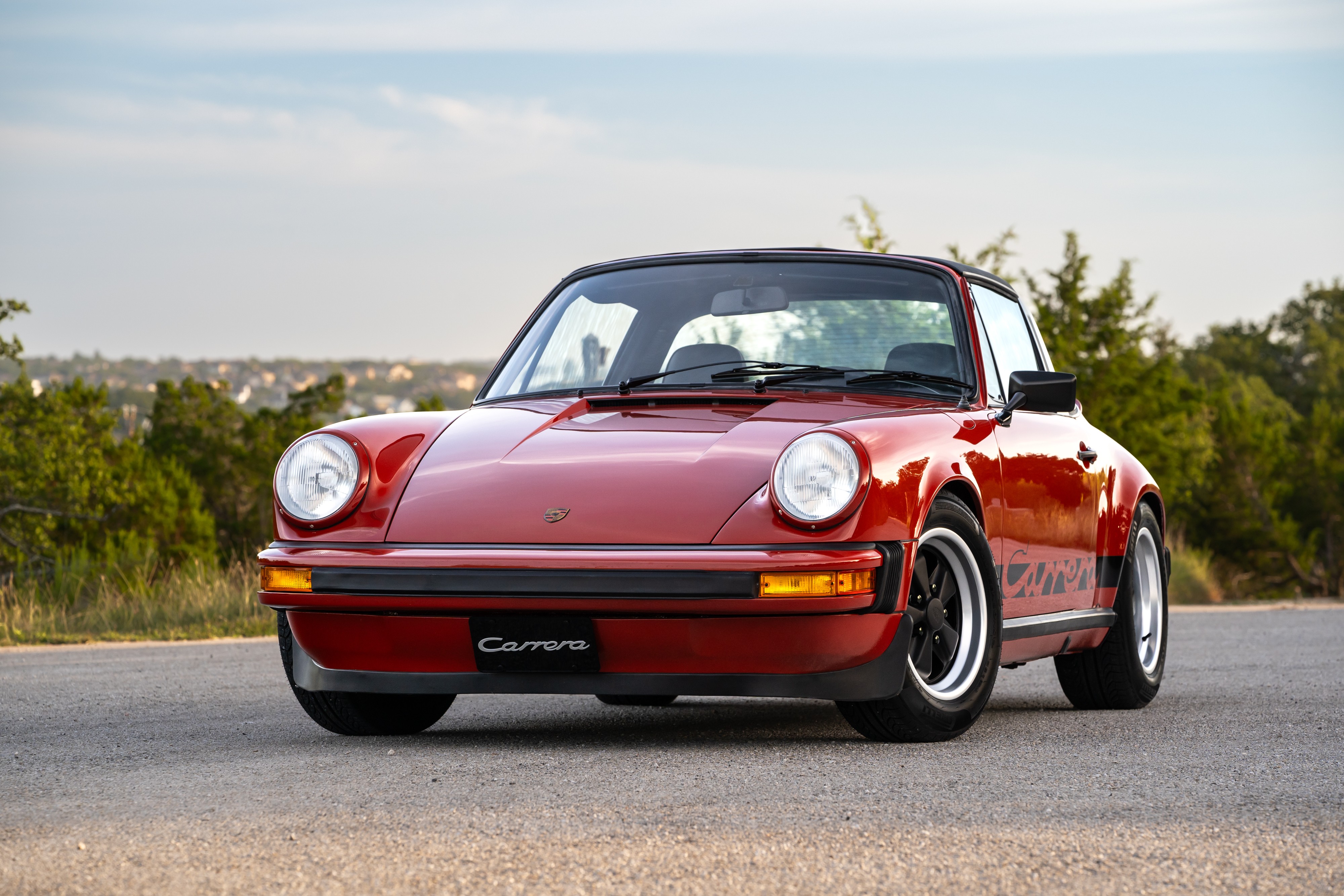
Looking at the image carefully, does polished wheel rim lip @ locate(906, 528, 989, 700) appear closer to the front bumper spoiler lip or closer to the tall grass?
the front bumper spoiler lip

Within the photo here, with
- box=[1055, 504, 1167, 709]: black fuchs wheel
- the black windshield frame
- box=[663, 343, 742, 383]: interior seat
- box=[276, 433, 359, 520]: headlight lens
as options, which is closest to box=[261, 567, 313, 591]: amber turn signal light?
box=[276, 433, 359, 520]: headlight lens

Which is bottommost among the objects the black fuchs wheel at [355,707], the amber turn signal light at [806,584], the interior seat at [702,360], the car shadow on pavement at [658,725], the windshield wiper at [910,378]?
the car shadow on pavement at [658,725]

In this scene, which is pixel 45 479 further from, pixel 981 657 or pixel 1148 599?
pixel 981 657

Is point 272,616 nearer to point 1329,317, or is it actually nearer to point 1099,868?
point 1099,868

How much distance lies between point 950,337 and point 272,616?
7.78m

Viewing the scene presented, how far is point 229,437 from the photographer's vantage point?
205ft

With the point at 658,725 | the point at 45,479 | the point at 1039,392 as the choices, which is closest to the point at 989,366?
the point at 1039,392

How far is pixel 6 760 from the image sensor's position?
4.67 m

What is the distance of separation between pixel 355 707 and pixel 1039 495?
98.8 inches

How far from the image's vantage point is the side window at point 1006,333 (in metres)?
6.18

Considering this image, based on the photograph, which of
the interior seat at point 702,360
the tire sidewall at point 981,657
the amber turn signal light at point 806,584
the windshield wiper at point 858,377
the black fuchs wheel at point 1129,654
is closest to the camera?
the amber turn signal light at point 806,584

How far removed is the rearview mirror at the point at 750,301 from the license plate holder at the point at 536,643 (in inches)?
72.1

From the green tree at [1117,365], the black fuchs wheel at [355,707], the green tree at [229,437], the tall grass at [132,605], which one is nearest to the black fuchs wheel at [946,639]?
the black fuchs wheel at [355,707]

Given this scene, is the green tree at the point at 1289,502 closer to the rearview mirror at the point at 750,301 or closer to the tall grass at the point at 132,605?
the tall grass at the point at 132,605
